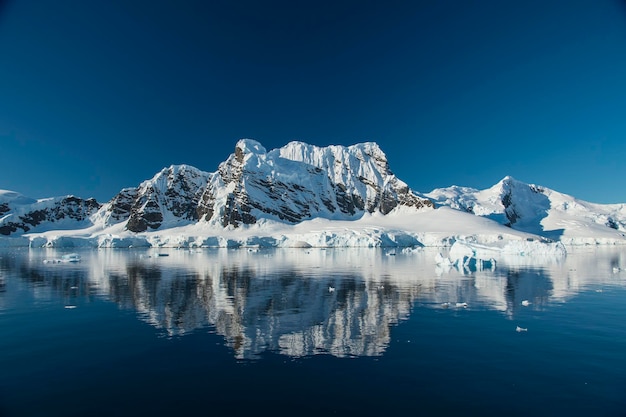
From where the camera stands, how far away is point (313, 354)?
47.6ft

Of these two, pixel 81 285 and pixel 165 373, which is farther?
pixel 81 285

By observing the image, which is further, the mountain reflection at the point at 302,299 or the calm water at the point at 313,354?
the mountain reflection at the point at 302,299

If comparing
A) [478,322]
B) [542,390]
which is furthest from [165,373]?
[478,322]

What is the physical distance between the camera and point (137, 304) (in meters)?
24.9

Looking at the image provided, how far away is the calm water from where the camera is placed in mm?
10609

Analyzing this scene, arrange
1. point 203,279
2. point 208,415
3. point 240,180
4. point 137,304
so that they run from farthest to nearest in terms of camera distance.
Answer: point 240,180, point 203,279, point 137,304, point 208,415

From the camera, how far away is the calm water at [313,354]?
10.6 m

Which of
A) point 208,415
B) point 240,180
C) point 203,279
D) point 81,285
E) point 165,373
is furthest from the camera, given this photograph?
point 240,180

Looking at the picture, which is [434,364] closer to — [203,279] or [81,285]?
[203,279]

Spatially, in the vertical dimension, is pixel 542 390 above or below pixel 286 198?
below

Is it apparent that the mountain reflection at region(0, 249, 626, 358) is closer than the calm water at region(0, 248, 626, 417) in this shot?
No

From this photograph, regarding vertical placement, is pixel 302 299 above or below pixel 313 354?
above

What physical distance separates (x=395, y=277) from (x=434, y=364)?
25.7 metres

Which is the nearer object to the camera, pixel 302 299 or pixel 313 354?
pixel 313 354
